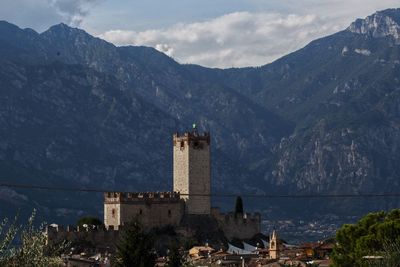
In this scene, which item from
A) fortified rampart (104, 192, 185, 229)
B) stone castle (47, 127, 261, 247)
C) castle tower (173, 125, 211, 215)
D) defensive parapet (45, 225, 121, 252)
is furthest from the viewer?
castle tower (173, 125, 211, 215)

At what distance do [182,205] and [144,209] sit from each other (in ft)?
21.2

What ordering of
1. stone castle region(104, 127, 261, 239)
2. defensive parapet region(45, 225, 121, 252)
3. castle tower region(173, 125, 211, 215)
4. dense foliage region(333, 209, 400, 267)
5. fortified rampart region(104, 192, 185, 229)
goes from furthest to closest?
castle tower region(173, 125, 211, 215) → stone castle region(104, 127, 261, 239) → fortified rampart region(104, 192, 185, 229) → defensive parapet region(45, 225, 121, 252) → dense foliage region(333, 209, 400, 267)

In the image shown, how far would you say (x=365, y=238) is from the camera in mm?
83812

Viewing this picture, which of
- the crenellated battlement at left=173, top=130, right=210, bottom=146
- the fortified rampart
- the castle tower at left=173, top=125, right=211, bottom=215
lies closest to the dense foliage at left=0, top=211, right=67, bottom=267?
the fortified rampart

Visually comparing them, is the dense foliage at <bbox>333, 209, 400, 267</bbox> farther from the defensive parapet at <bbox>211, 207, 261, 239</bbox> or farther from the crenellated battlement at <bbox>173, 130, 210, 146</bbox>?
the crenellated battlement at <bbox>173, 130, 210, 146</bbox>

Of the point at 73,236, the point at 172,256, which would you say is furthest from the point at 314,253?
the point at 172,256

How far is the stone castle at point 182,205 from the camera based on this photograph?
14108 centimetres

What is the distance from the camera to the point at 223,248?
14150 centimetres

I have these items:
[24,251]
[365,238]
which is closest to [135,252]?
[24,251]

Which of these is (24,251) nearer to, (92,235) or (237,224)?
(92,235)

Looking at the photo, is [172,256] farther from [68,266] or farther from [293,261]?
[293,261]

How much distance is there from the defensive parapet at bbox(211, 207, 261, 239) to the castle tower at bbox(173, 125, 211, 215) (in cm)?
231

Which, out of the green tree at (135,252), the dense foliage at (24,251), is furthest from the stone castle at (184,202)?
the dense foliage at (24,251)

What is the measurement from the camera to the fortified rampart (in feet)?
463
